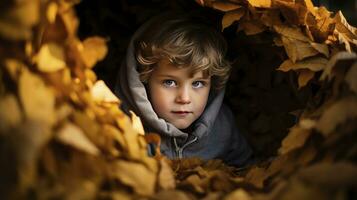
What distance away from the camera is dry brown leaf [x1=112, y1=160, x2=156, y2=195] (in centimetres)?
70

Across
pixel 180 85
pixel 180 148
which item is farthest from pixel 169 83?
pixel 180 148

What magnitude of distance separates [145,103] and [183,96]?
0.10 meters

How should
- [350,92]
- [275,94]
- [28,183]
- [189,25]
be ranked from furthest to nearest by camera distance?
[275,94] < [189,25] < [350,92] < [28,183]

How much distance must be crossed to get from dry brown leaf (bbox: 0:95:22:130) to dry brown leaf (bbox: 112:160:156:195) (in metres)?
0.15

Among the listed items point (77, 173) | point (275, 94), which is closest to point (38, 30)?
point (77, 173)

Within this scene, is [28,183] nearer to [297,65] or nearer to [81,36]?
[297,65]

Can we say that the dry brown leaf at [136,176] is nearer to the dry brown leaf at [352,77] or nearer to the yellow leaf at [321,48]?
the dry brown leaf at [352,77]

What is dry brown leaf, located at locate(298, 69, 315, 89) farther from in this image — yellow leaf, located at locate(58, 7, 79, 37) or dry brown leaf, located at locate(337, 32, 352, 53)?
yellow leaf, located at locate(58, 7, 79, 37)

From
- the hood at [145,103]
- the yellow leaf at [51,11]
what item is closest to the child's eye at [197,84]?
the hood at [145,103]

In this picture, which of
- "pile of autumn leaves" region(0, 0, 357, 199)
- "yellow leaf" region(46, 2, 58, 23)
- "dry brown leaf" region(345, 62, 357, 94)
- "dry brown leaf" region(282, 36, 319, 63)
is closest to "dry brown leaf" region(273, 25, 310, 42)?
"dry brown leaf" region(282, 36, 319, 63)

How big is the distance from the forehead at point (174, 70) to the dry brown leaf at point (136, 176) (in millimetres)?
517

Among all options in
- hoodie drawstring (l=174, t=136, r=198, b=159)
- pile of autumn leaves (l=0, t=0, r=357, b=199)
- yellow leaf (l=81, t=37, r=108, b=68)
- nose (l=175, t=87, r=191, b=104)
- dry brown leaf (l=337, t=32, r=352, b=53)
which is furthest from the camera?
hoodie drawstring (l=174, t=136, r=198, b=159)

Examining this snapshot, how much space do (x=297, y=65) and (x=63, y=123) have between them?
51 cm

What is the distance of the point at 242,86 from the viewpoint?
153 centimetres
